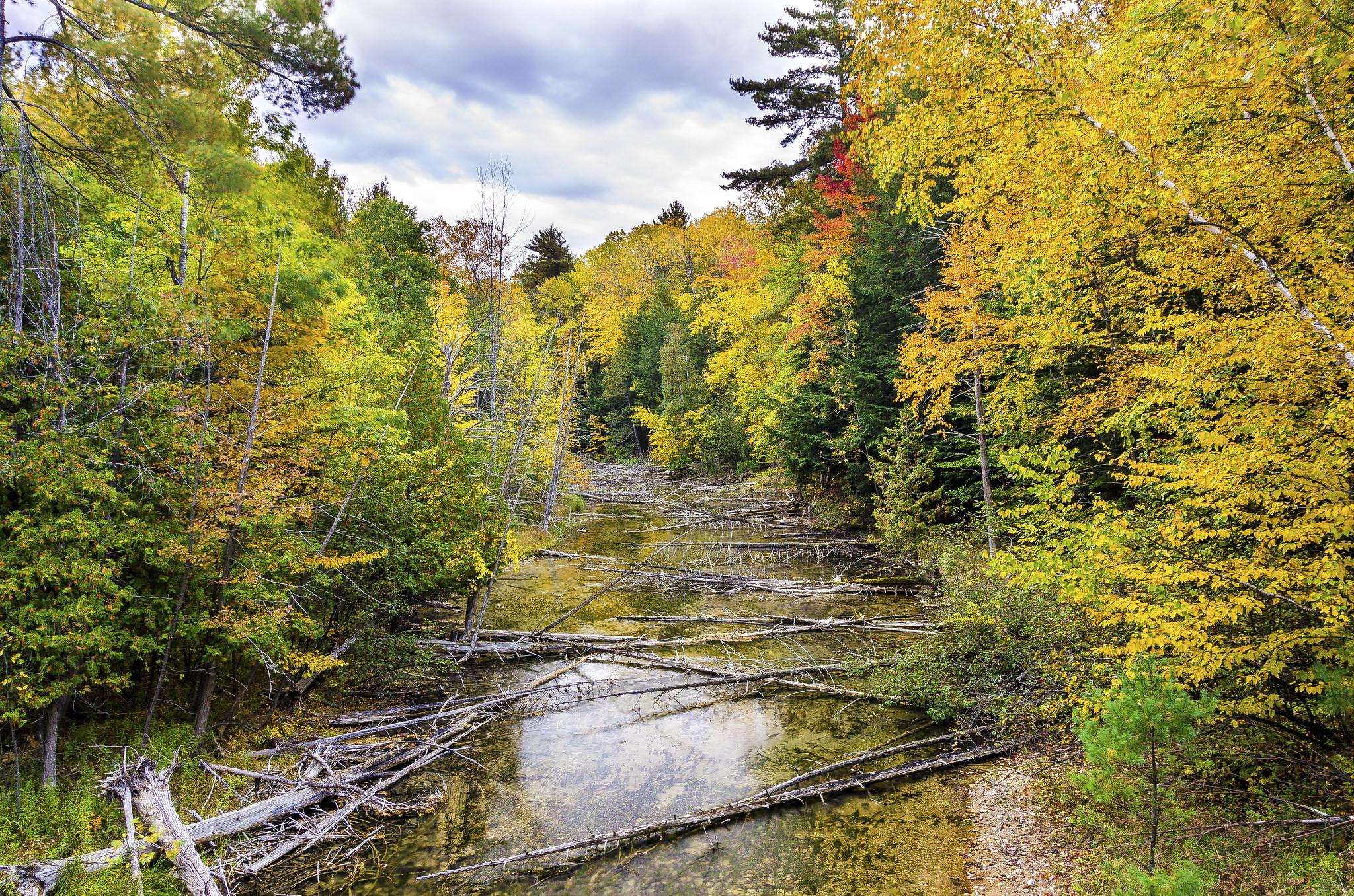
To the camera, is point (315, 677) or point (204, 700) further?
point (315, 677)

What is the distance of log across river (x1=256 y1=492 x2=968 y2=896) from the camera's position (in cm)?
548

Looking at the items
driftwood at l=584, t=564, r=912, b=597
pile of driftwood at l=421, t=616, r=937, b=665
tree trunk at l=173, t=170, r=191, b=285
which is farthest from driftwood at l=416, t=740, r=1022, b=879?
tree trunk at l=173, t=170, r=191, b=285

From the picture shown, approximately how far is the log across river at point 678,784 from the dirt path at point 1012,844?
0.58ft

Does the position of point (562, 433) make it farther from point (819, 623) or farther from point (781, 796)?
point (781, 796)

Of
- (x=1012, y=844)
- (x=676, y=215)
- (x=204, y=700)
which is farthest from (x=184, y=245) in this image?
(x=676, y=215)

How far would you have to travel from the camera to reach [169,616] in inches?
253

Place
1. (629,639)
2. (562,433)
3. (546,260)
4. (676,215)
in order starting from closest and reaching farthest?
(629,639) → (562,433) → (546,260) → (676,215)

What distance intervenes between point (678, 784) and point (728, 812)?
0.93m

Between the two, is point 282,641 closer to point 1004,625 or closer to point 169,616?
point 169,616

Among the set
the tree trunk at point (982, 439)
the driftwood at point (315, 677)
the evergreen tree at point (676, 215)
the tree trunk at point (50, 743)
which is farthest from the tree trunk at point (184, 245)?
the evergreen tree at point (676, 215)

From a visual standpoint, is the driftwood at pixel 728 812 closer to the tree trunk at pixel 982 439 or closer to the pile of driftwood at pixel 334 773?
the pile of driftwood at pixel 334 773

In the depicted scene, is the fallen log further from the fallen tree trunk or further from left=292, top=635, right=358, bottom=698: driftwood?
left=292, top=635, right=358, bottom=698: driftwood

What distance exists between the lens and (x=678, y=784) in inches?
278

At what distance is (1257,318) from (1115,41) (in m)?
2.42
